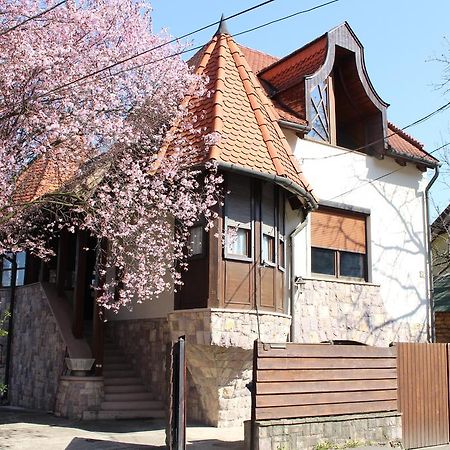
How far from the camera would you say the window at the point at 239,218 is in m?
11.4

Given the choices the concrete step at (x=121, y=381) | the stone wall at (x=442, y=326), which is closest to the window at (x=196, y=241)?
the concrete step at (x=121, y=381)

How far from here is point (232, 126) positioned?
39.8 ft

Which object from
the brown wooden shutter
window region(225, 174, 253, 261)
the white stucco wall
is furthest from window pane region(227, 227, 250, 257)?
the brown wooden shutter

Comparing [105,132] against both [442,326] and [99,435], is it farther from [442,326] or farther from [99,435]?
[442,326]

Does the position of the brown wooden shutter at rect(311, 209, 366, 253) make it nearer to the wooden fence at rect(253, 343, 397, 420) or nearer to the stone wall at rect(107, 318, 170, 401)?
the wooden fence at rect(253, 343, 397, 420)

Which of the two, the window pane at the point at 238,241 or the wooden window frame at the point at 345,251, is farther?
the wooden window frame at the point at 345,251

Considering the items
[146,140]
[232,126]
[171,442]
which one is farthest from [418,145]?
[171,442]

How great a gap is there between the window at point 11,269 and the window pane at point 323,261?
8.27 metres

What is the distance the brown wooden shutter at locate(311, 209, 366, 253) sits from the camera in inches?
585

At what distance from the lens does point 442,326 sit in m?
19.9

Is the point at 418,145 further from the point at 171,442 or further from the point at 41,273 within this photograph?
the point at 171,442

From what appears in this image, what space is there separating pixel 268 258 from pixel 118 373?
4.43m

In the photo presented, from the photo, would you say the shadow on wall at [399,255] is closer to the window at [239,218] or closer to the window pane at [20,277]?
the window at [239,218]

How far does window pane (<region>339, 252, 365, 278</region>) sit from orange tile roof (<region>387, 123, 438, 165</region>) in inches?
119
